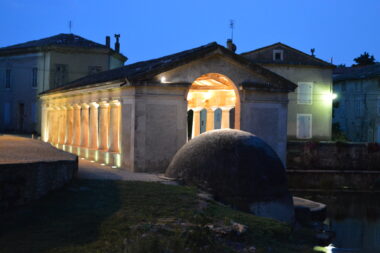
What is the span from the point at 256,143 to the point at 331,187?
14.8 m

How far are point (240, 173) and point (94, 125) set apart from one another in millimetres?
11189

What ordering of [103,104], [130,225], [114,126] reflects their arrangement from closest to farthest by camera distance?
Answer: [130,225] < [114,126] < [103,104]

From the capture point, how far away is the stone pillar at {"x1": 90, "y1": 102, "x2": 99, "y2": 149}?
881 inches

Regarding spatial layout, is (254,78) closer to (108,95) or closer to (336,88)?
(108,95)

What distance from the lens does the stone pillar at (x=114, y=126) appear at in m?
20.0

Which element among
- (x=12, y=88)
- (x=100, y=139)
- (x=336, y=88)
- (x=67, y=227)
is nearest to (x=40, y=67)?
(x=12, y=88)

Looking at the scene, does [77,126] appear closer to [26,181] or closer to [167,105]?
[167,105]

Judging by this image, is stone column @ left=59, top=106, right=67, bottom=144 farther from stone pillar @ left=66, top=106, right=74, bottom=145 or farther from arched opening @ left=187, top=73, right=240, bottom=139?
arched opening @ left=187, top=73, right=240, bottom=139

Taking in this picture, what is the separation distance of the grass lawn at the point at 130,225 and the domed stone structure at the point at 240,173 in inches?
38.6

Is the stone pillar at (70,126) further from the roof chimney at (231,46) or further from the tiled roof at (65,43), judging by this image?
the tiled roof at (65,43)

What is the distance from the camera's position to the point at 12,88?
133ft

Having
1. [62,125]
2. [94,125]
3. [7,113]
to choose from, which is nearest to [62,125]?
[62,125]

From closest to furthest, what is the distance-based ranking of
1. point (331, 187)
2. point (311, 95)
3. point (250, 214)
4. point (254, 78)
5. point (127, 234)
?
point (127, 234) < point (250, 214) < point (254, 78) < point (331, 187) < point (311, 95)

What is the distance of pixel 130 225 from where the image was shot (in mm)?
9195
